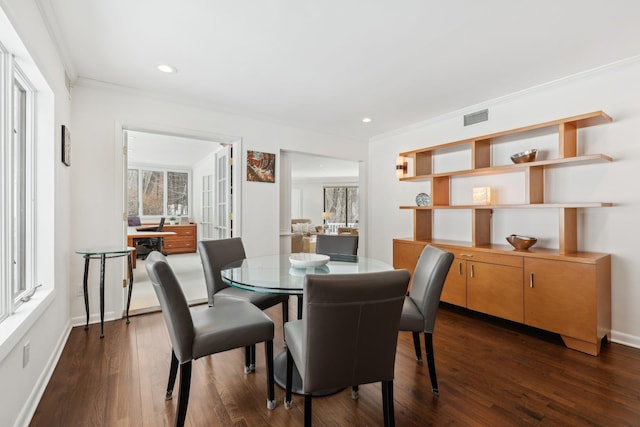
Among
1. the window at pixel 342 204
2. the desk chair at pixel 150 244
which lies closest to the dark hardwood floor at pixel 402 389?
the desk chair at pixel 150 244

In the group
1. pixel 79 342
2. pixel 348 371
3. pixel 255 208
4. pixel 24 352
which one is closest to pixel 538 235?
pixel 348 371

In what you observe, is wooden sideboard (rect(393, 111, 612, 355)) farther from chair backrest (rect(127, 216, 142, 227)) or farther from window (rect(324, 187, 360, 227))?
window (rect(324, 187, 360, 227))

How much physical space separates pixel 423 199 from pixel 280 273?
2.75 m

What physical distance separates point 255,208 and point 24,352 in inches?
106

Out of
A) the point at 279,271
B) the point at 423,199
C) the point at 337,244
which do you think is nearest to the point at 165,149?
the point at 337,244

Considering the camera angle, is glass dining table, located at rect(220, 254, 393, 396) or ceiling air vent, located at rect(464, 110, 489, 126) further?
ceiling air vent, located at rect(464, 110, 489, 126)

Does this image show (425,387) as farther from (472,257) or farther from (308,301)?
(472,257)

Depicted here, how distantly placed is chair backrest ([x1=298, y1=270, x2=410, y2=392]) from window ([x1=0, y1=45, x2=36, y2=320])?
5.34 feet

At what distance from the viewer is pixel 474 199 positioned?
3.60 m

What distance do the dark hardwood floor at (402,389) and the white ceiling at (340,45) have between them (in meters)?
2.43

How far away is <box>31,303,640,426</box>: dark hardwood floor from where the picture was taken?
1728mm

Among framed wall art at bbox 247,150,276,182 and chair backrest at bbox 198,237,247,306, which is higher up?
framed wall art at bbox 247,150,276,182

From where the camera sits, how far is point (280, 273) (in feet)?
7.45

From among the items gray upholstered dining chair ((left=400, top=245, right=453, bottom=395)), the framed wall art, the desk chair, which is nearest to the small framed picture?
the framed wall art
